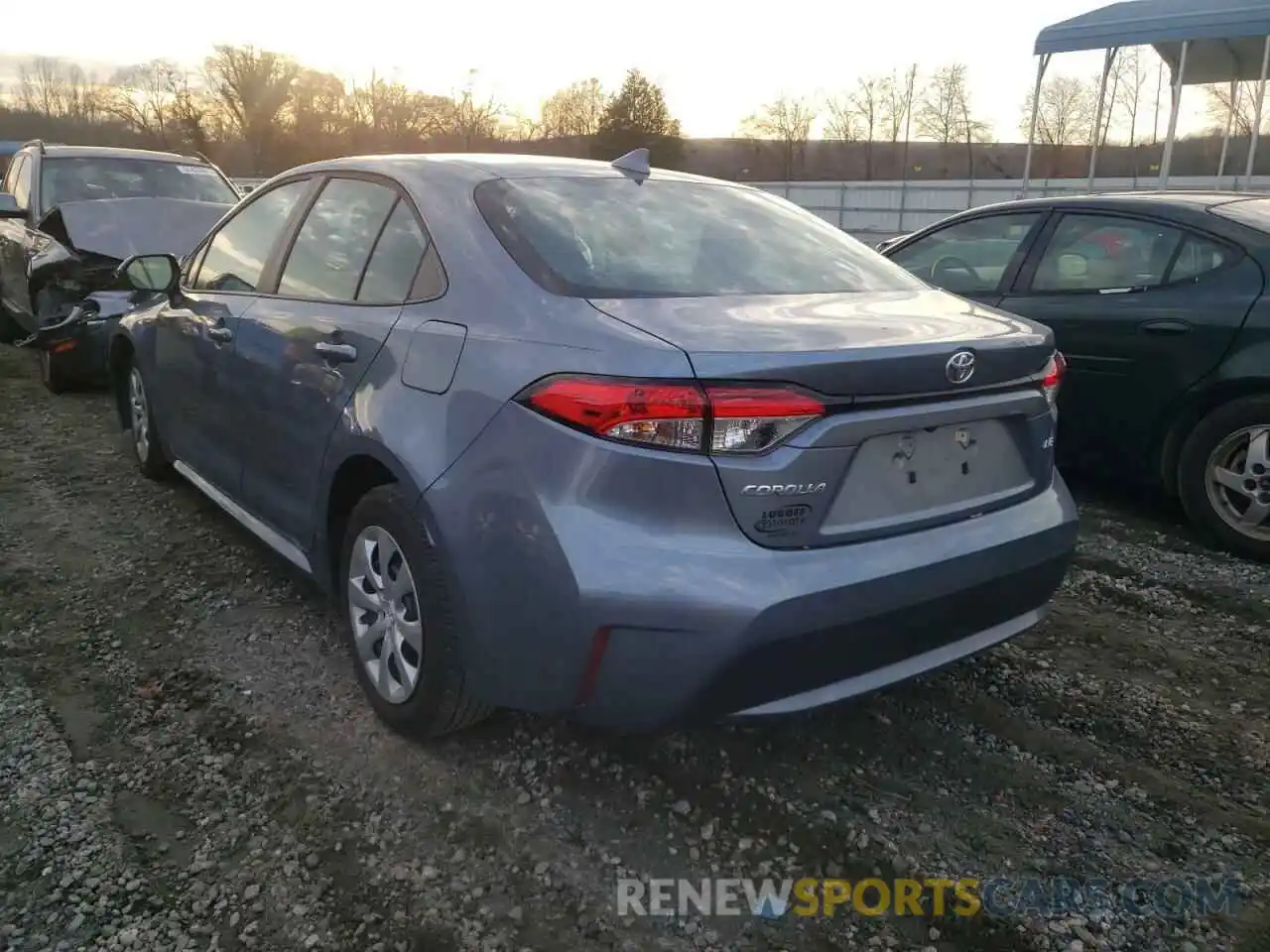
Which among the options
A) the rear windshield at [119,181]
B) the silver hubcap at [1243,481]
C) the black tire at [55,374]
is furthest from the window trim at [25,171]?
the silver hubcap at [1243,481]

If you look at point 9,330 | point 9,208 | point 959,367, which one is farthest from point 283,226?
point 9,330

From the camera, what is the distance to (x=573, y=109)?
61281 millimetres

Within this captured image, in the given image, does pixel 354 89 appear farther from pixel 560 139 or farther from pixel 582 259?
pixel 582 259

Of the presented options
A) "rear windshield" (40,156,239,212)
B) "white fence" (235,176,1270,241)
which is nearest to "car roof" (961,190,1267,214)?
"rear windshield" (40,156,239,212)

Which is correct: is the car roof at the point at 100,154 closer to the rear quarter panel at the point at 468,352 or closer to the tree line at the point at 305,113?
Answer: the rear quarter panel at the point at 468,352

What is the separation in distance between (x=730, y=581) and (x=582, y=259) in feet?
3.31

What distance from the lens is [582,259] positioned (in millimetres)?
2631

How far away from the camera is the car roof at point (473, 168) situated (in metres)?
2.99

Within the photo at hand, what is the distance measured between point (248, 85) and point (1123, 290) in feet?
189

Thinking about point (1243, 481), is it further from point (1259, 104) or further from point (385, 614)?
point (1259, 104)

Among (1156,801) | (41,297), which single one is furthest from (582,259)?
(41,297)

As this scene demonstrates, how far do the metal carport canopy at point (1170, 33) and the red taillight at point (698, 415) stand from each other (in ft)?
50.6

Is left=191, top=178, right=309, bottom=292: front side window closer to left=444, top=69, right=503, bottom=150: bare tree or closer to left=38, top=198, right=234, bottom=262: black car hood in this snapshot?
left=38, top=198, right=234, bottom=262: black car hood

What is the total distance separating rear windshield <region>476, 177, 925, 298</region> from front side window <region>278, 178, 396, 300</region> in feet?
1.53
